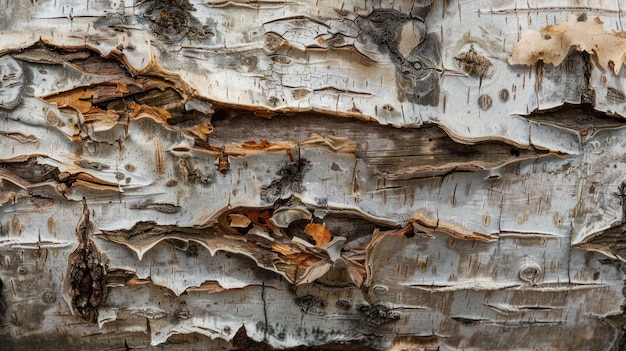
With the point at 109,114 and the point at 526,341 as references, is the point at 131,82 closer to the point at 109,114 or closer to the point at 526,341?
the point at 109,114

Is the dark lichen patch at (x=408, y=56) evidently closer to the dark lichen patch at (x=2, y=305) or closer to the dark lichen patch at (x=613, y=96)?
the dark lichen patch at (x=613, y=96)

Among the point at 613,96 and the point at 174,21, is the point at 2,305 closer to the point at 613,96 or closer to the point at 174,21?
the point at 174,21

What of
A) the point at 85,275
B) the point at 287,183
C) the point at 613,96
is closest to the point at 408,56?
the point at 287,183

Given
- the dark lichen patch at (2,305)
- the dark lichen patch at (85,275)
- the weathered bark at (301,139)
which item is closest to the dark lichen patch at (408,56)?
the weathered bark at (301,139)

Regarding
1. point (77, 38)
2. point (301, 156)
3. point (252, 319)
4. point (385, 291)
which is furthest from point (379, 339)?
point (77, 38)

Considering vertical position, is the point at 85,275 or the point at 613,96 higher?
the point at 613,96

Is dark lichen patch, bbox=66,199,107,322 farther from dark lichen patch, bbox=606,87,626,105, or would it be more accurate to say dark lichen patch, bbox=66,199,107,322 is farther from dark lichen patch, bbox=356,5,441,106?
dark lichen patch, bbox=606,87,626,105

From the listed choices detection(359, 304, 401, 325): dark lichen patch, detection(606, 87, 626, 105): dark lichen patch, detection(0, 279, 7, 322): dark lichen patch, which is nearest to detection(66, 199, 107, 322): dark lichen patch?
detection(0, 279, 7, 322): dark lichen patch
